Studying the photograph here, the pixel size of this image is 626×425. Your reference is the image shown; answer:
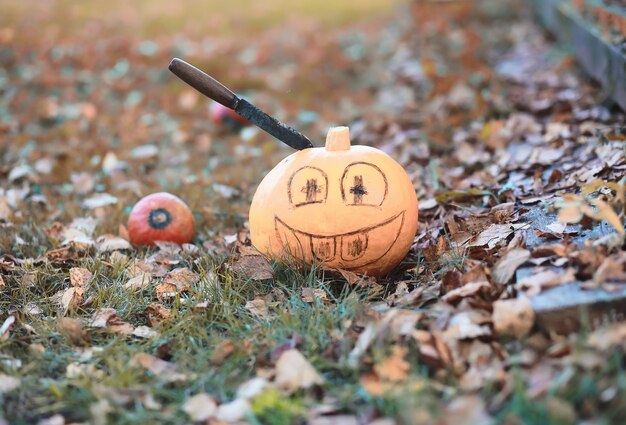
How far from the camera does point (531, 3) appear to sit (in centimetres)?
820

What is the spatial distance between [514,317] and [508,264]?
356 mm

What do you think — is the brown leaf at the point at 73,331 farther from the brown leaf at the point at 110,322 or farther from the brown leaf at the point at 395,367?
the brown leaf at the point at 395,367

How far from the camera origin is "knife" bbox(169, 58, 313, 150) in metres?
2.86

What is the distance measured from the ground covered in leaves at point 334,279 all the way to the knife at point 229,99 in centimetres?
51

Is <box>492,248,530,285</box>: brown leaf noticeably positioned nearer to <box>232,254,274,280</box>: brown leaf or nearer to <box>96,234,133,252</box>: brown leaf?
<box>232,254,274,280</box>: brown leaf

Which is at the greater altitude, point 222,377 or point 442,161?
point 442,161

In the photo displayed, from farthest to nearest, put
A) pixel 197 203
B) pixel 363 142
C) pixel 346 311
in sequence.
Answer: pixel 363 142 < pixel 197 203 < pixel 346 311

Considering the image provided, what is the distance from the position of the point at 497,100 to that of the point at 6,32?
5823 millimetres

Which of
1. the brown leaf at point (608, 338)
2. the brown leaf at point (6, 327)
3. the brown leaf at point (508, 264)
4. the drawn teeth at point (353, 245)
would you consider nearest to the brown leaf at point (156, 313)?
the brown leaf at point (6, 327)

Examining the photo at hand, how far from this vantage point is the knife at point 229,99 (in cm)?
286

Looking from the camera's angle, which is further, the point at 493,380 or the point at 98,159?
the point at 98,159

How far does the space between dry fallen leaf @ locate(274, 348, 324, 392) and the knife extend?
41.4 inches

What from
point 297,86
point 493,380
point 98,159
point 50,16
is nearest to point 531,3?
point 297,86

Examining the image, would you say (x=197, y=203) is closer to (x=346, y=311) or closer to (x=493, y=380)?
(x=346, y=311)
